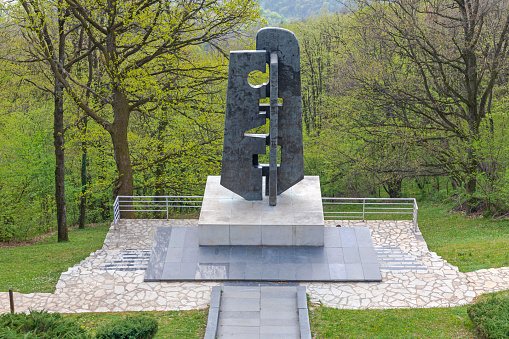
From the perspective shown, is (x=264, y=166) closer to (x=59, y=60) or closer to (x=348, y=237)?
(x=348, y=237)

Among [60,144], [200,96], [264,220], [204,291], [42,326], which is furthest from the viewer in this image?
[200,96]

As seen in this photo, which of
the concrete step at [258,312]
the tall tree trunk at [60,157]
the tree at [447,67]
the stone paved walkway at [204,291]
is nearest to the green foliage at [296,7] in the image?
the tree at [447,67]

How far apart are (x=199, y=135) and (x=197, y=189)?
10.3ft

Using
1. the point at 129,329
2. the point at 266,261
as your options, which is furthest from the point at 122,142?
the point at 129,329

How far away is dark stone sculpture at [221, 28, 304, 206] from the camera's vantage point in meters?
12.6

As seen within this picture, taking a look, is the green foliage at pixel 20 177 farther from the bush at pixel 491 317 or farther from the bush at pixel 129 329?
the bush at pixel 491 317

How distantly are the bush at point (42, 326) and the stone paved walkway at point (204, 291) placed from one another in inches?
100

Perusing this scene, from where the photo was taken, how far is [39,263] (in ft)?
Result: 44.3

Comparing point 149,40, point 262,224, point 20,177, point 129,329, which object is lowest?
point 129,329

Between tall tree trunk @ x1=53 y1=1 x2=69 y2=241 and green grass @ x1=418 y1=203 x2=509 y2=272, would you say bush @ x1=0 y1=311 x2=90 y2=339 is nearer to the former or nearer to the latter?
green grass @ x1=418 y1=203 x2=509 y2=272

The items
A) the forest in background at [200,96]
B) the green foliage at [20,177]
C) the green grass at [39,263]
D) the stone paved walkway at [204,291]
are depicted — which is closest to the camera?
the stone paved walkway at [204,291]

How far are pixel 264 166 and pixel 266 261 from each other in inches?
115

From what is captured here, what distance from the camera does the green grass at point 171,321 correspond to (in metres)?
9.22

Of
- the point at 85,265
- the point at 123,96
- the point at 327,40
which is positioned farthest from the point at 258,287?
the point at 327,40
